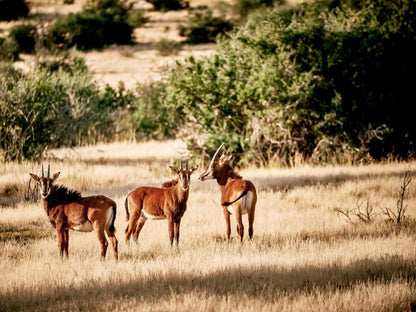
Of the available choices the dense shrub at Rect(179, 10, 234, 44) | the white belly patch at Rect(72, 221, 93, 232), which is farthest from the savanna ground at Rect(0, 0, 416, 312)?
the dense shrub at Rect(179, 10, 234, 44)

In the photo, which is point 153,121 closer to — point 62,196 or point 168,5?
point 62,196

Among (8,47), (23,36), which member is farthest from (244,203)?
(23,36)

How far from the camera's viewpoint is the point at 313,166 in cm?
1650

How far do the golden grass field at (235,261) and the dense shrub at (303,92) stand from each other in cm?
407

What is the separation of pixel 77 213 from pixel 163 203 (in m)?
1.33

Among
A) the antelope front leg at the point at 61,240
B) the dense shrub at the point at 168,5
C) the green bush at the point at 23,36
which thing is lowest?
the antelope front leg at the point at 61,240

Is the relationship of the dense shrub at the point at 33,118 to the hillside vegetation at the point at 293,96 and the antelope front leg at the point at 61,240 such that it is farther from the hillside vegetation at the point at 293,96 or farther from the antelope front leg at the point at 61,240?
the antelope front leg at the point at 61,240

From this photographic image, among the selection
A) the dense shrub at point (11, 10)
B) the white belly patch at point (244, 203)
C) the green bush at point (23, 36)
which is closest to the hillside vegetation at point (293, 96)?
the white belly patch at point (244, 203)

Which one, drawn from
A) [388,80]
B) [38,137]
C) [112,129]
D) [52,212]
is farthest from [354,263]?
[112,129]

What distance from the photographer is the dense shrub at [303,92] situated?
54.4ft

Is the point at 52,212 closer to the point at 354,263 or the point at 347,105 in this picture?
the point at 354,263

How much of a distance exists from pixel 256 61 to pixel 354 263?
10.8m

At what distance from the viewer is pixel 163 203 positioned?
7.95 m

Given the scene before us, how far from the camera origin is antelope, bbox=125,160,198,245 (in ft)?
25.7
